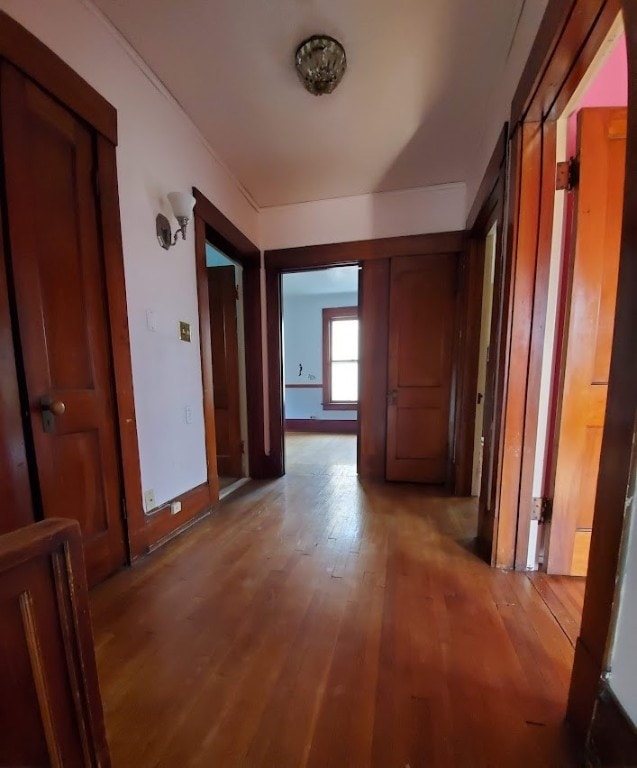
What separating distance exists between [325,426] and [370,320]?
133 inches

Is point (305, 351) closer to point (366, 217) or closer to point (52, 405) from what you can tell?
point (366, 217)

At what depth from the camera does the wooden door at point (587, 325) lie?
1383mm

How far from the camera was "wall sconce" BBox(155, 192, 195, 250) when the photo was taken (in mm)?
1905

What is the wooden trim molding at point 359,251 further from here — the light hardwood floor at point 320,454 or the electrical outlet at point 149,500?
the electrical outlet at point 149,500

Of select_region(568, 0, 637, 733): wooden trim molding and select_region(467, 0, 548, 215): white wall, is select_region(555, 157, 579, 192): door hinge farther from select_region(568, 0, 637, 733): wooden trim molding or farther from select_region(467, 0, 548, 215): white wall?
select_region(568, 0, 637, 733): wooden trim molding

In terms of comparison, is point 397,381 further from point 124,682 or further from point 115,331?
point 124,682

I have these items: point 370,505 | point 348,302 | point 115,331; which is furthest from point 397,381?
point 348,302

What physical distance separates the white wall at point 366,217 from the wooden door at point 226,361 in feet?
1.94

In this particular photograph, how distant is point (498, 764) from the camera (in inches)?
32.8

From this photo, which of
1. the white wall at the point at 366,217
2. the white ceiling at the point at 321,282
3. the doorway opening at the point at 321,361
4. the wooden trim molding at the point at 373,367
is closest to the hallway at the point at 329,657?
the wooden trim molding at the point at 373,367

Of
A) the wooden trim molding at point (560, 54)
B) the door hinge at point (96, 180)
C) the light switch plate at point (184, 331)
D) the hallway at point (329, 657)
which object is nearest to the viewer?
the hallway at point (329, 657)

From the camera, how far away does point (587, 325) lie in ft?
4.72

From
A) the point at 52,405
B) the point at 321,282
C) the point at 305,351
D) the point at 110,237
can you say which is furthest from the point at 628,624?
the point at 305,351

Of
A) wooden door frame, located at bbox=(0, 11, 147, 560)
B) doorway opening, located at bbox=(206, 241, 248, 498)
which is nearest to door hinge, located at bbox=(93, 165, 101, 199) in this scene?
wooden door frame, located at bbox=(0, 11, 147, 560)
